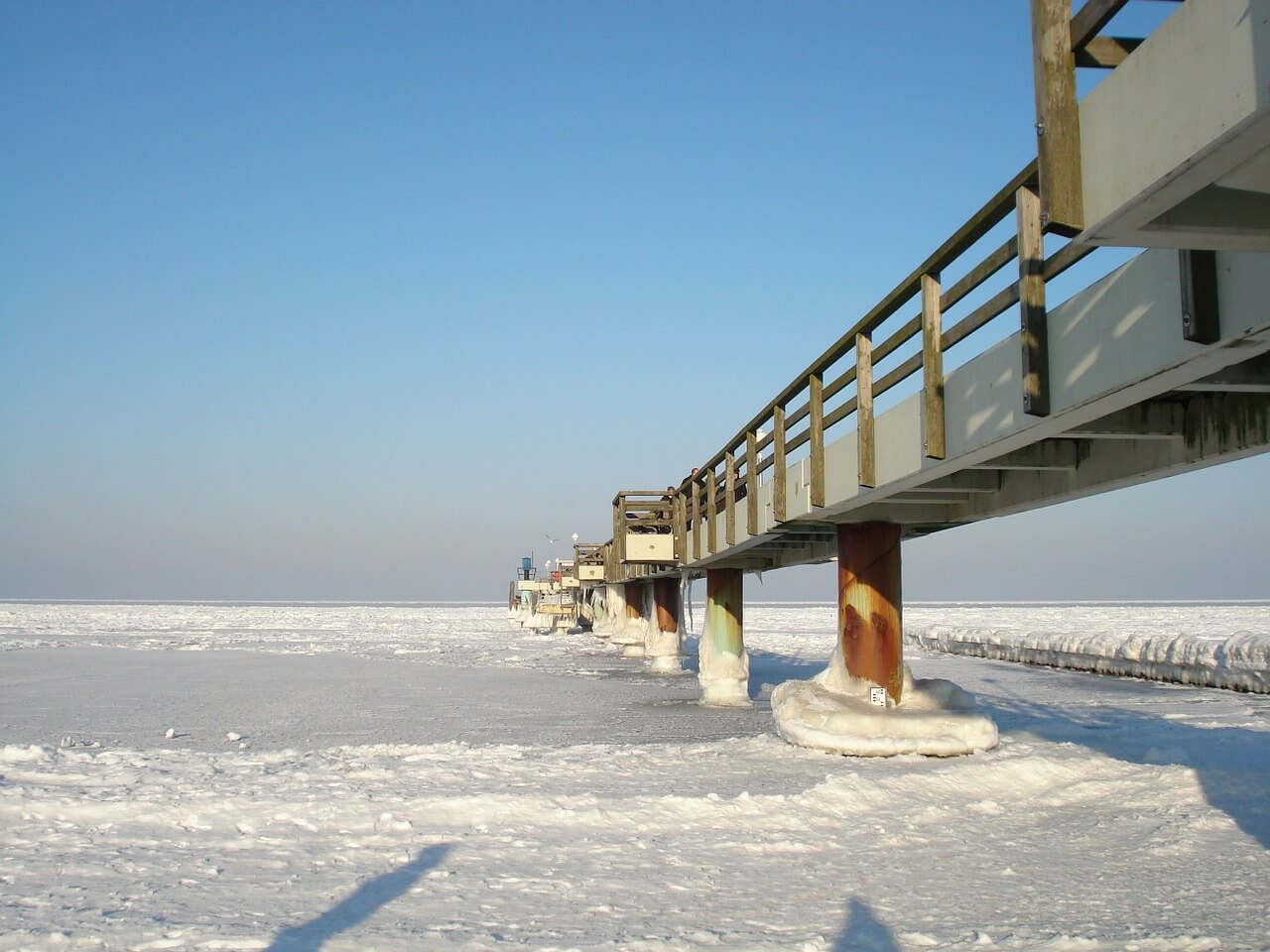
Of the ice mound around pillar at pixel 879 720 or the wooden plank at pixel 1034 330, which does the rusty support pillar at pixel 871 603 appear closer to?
the ice mound around pillar at pixel 879 720

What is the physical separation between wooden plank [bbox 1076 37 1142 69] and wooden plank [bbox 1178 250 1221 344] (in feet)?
3.08

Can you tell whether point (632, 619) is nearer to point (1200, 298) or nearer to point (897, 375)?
point (897, 375)

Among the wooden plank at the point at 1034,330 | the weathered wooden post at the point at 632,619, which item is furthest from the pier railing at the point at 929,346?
the weathered wooden post at the point at 632,619

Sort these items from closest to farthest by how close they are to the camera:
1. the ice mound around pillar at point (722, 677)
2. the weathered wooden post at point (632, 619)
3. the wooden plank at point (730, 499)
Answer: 1. the wooden plank at point (730, 499)
2. the ice mound around pillar at point (722, 677)
3. the weathered wooden post at point (632, 619)

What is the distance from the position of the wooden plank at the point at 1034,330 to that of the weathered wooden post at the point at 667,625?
888 inches

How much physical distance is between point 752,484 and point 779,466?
5.90ft

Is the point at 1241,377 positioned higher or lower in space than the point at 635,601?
higher

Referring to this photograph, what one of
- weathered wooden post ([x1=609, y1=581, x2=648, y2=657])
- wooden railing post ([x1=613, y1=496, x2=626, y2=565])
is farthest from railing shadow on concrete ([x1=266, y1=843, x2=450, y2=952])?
weathered wooden post ([x1=609, y1=581, x2=648, y2=657])

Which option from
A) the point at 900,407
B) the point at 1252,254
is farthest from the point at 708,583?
the point at 1252,254

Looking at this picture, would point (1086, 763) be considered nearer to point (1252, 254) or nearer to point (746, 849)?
point (746, 849)

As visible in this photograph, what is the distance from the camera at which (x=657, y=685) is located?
23.6 metres

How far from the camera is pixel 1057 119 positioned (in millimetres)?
4336

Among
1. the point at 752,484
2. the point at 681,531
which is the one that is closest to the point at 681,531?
the point at 681,531

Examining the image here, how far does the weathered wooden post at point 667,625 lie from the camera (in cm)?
2969
